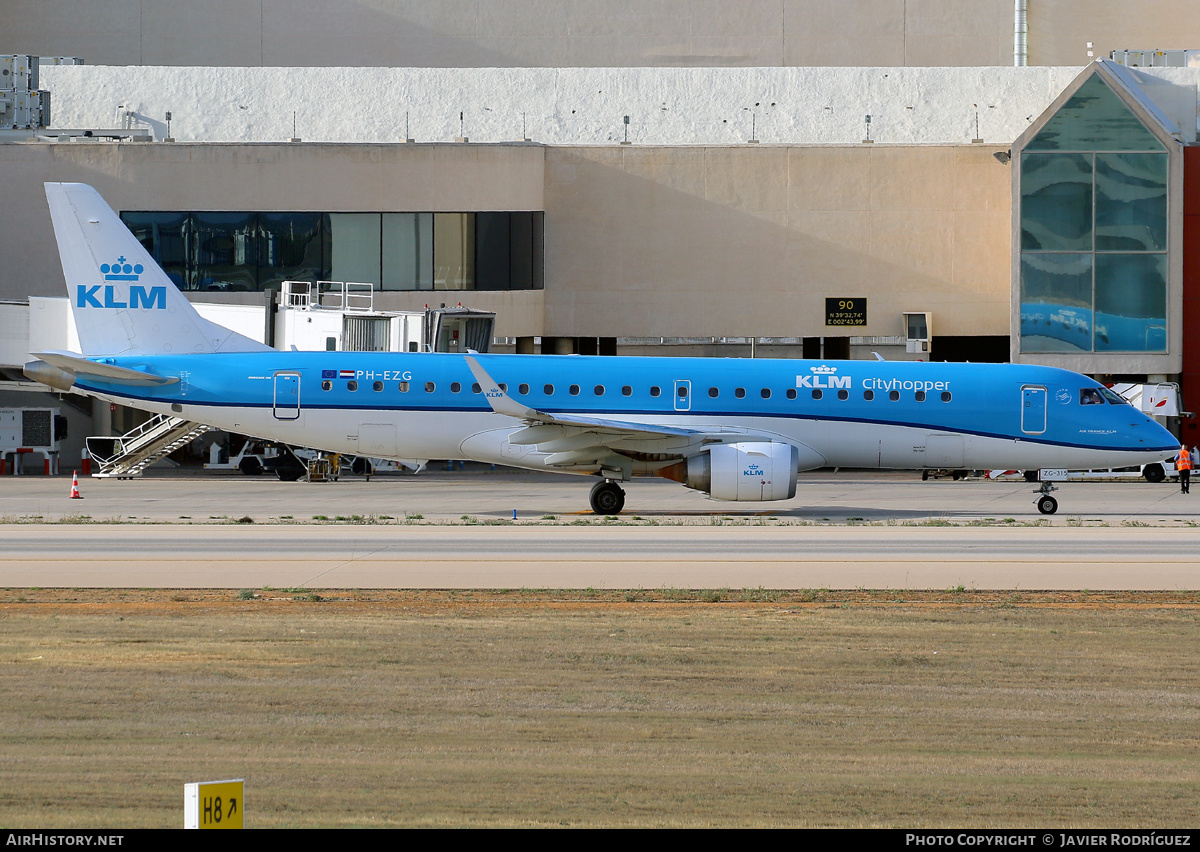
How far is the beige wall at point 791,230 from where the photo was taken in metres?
52.6

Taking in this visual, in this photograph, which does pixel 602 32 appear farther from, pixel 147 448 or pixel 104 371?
pixel 104 371

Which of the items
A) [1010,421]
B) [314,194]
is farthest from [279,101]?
[1010,421]

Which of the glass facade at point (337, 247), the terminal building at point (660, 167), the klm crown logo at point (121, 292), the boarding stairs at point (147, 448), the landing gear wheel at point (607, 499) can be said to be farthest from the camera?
the glass facade at point (337, 247)

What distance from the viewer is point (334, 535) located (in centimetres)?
2506

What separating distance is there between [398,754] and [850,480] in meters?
36.1

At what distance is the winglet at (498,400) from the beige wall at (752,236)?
2291 centimetres

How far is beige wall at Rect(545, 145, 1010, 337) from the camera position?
52.6 m

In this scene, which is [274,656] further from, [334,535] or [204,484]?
[204,484]

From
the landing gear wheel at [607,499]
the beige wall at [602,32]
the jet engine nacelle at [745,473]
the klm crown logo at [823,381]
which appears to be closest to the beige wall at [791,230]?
the beige wall at [602,32]

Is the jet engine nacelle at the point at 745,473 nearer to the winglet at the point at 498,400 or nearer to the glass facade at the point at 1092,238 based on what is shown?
the winglet at the point at 498,400

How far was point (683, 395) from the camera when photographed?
31.4 m

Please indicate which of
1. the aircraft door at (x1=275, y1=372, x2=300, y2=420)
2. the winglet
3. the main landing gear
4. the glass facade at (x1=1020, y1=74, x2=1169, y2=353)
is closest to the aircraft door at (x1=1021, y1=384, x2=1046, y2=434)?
Answer: the main landing gear

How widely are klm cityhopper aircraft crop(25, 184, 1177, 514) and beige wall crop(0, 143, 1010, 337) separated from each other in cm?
2052

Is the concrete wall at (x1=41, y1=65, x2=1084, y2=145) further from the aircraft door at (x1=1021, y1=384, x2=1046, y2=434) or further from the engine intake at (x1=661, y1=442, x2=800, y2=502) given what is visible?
the engine intake at (x1=661, y1=442, x2=800, y2=502)
